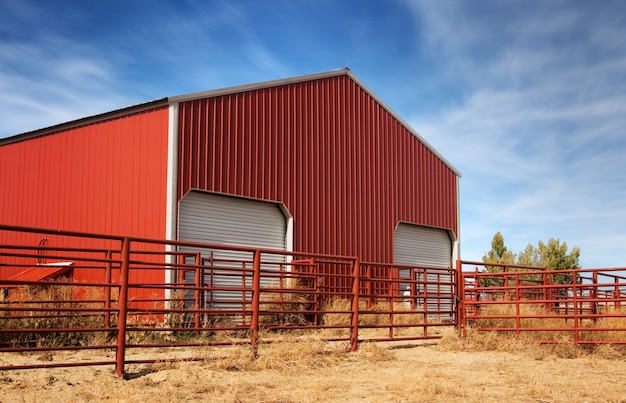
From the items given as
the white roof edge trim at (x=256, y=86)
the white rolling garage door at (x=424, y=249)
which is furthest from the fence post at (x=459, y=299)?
the white rolling garage door at (x=424, y=249)

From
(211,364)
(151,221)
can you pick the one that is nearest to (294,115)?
(151,221)

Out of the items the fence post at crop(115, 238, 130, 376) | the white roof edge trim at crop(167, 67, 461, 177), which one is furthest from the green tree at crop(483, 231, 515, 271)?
the fence post at crop(115, 238, 130, 376)

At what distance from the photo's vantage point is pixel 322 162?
18.4 metres

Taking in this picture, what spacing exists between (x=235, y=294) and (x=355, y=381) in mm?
7873

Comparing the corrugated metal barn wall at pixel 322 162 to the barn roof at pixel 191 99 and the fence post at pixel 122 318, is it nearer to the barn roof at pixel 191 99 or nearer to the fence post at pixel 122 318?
the barn roof at pixel 191 99

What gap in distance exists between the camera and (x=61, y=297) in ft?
37.3

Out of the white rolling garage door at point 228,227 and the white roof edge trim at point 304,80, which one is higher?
the white roof edge trim at point 304,80

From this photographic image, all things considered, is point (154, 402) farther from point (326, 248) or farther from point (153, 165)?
point (326, 248)

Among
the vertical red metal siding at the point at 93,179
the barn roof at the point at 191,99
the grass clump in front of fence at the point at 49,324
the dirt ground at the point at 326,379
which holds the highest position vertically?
the barn roof at the point at 191,99

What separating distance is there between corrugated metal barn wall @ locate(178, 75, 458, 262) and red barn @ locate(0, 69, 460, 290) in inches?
1.4

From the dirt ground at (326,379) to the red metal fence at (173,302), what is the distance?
277 millimetres

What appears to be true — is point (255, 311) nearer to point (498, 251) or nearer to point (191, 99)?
point (191, 99)

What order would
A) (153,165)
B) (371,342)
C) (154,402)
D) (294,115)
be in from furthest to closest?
1. (294,115)
2. (153,165)
3. (371,342)
4. (154,402)

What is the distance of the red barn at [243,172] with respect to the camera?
1470cm
